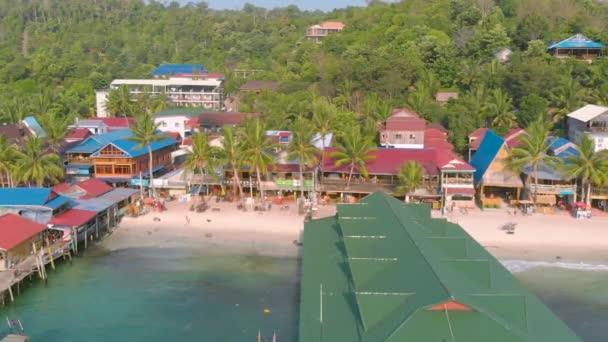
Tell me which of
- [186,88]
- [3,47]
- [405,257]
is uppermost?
[3,47]

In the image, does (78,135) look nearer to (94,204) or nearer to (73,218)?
(94,204)

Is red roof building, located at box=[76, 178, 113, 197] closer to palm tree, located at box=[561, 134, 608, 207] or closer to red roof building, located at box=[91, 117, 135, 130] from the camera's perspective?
red roof building, located at box=[91, 117, 135, 130]

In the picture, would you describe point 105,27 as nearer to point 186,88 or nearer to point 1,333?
point 186,88

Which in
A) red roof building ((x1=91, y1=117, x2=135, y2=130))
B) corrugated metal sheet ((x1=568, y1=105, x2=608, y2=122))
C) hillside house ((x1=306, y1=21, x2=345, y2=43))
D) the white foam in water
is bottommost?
the white foam in water

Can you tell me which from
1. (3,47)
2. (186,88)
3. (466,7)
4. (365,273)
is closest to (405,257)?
(365,273)

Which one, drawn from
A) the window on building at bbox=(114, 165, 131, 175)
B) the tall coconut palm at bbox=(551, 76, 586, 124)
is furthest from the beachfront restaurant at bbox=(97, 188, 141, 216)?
the tall coconut palm at bbox=(551, 76, 586, 124)

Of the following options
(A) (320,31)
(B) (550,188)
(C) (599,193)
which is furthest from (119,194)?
(A) (320,31)
